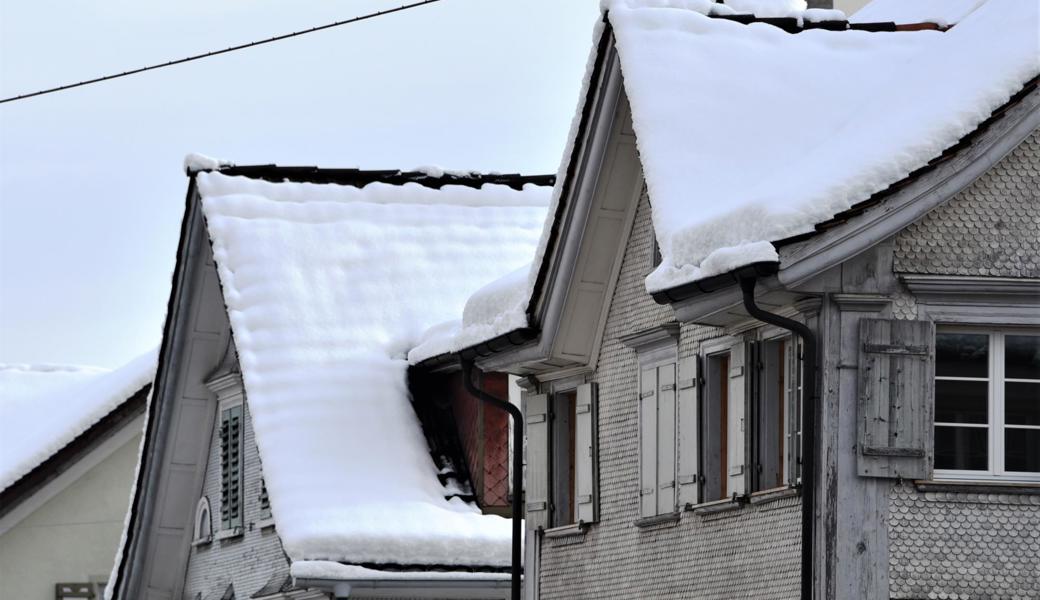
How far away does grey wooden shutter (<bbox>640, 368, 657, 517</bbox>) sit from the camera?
72.5ft

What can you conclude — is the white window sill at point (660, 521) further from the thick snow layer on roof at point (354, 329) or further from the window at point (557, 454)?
the thick snow layer on roof at point (354, 329)

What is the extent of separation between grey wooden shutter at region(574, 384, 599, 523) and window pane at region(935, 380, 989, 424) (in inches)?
207

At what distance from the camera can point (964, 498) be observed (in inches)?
730

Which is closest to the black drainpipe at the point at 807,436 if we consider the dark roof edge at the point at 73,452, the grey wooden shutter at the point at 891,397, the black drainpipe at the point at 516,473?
the grey wooden shutter at the point at 891,397

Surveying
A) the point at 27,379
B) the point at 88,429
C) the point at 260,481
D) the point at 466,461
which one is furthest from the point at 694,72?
the point at 27,379

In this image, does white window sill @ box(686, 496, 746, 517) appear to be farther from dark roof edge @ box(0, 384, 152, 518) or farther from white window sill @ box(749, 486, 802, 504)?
dark roof edge @ box(0, 384, 152, 518)

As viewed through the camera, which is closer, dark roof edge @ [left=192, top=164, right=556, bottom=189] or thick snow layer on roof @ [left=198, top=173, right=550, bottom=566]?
thick snow layer on roof @ [left=198, top=173, right=550, bottom=566]

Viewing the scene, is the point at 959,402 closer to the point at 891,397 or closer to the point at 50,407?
the point at 891,397

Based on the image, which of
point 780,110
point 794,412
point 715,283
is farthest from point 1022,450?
point 780,110

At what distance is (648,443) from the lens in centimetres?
2233

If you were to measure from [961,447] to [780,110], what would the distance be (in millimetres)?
3406

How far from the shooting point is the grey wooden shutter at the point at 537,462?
25047 millimetres

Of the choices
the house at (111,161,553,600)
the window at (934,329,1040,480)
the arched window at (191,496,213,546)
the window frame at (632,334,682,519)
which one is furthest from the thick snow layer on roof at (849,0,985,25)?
the arched window at (191,496,213,546)

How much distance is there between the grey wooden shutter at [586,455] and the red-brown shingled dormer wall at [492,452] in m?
5.16
